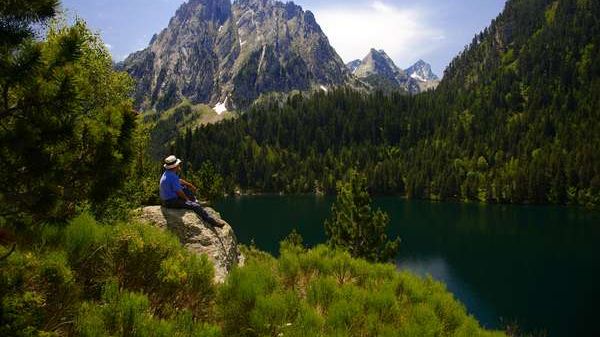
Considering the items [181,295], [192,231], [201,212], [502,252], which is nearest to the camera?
[181,295]

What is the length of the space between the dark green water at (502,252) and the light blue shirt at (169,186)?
29537mm

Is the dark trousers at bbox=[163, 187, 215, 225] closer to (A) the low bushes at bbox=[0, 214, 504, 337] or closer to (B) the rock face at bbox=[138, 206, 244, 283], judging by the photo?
(B) the rock face at bbox=[138, 206, 244, 283]

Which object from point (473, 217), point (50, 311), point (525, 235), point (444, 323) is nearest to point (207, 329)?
point (50, 311)

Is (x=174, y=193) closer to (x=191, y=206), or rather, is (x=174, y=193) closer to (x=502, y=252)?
(x=191, y=206)

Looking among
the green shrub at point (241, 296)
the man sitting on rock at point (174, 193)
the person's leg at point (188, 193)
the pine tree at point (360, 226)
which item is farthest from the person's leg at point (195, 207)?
the pine tree at point (360, 226)

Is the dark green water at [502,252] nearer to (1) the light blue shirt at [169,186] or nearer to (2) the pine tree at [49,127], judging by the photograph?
(1) the light blue shirt at [169,186]

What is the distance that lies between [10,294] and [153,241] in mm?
3165

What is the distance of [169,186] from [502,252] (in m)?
74.4

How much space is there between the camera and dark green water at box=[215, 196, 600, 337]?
47.6 meters

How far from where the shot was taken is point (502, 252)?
75.4m

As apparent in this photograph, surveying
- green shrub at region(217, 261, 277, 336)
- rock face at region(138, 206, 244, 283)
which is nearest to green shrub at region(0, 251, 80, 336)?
green shrub at region(217, 261, 277, 336)

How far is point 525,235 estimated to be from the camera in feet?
292

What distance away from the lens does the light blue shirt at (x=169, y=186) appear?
46.7 feet

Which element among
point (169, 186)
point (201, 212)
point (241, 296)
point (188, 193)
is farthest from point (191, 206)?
point (241, 296)
